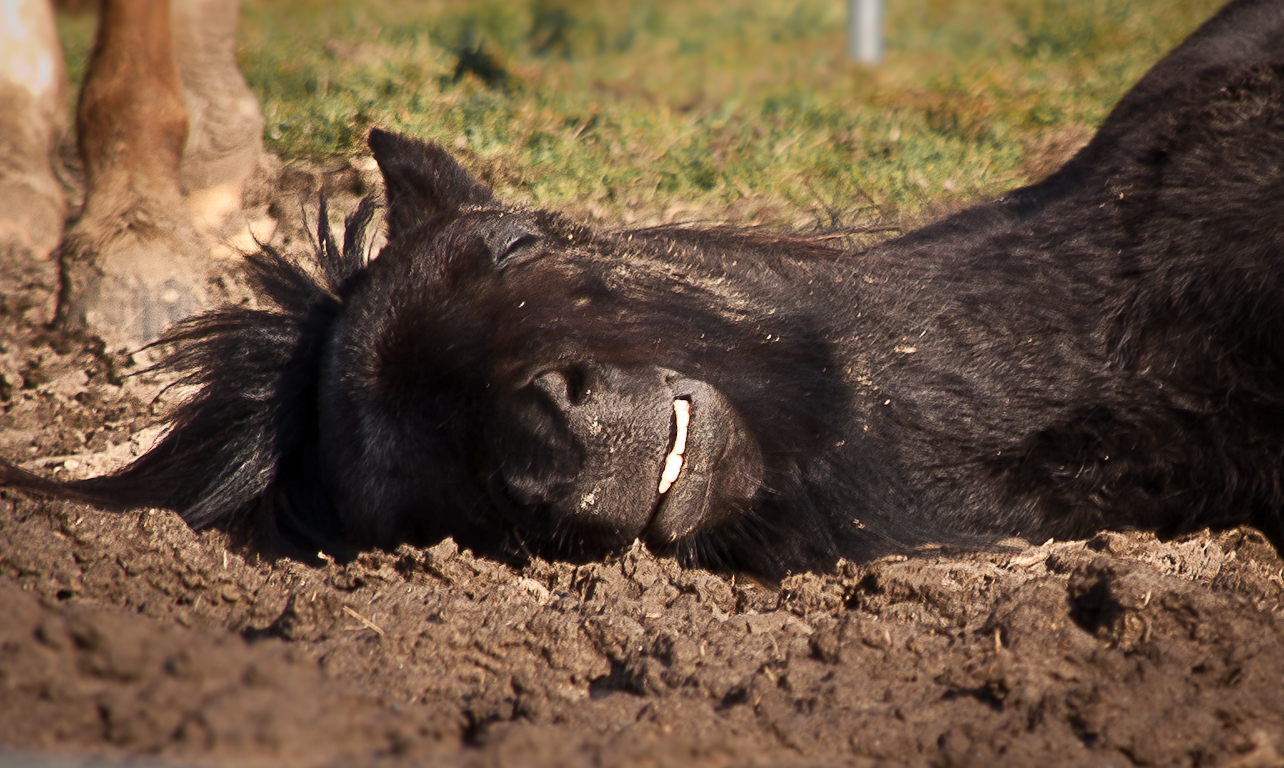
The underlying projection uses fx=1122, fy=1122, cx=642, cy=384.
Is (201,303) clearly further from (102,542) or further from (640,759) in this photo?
(640,759)

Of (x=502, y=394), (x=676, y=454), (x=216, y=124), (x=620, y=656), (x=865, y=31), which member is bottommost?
(x=620, y=656)

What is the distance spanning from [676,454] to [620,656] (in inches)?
18.5

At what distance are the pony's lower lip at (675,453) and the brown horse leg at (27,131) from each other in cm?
373

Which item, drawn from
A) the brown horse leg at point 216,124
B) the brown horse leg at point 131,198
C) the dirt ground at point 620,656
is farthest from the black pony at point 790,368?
the brown horse leg at point 216,124

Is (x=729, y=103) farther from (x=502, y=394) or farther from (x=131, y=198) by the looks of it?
(x=502, y=394)

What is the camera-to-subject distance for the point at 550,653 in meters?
2.43

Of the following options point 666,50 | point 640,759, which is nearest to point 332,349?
point 640,759

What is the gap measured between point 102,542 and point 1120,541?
2.67m

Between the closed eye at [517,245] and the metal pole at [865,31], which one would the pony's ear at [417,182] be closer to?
the closed eye at [517,245]

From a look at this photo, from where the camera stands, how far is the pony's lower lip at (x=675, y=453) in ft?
8.45

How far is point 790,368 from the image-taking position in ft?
9.79

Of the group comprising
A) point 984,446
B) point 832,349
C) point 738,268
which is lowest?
point 984,446

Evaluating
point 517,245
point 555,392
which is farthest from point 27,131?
point 555,392

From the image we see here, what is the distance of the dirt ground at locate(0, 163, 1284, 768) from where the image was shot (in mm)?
1826
